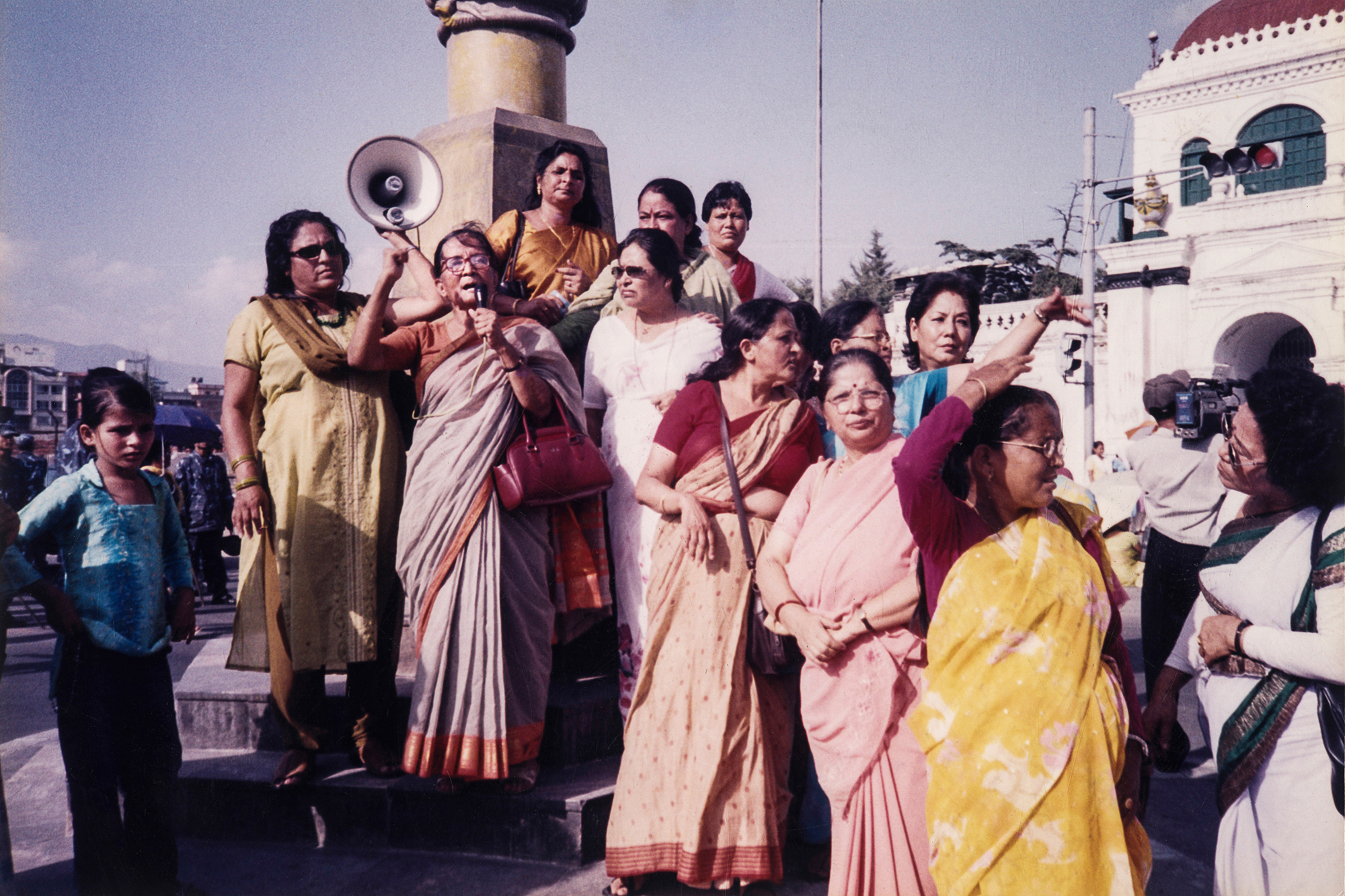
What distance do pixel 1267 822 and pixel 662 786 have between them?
4.98 feet

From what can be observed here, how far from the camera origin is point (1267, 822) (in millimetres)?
2146

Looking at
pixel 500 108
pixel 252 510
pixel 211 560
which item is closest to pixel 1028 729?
pixel 252 510

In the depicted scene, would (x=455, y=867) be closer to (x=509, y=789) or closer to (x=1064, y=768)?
(x=509, y=789)

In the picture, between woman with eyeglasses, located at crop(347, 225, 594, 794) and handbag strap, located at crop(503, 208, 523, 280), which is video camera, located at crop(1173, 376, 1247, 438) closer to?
woman with eyeglasses, located at crop(347, 225, 594, 794)

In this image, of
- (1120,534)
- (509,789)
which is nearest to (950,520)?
(509,789)

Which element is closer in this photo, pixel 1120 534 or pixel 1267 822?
pixel 1267 822

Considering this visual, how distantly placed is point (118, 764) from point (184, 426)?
32.3ft

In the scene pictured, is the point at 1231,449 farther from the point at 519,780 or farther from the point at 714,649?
the point at 519,780

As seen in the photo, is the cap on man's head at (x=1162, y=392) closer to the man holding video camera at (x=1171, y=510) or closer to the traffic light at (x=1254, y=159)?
the man holding video camera at (x=1171, y=510)

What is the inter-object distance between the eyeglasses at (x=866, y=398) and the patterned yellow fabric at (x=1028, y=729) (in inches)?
20.1

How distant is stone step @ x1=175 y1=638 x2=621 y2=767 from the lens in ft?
10.9

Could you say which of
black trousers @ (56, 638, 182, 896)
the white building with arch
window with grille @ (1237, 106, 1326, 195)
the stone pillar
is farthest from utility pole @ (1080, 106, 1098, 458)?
black trousers @ (56, 638, 182, 896)

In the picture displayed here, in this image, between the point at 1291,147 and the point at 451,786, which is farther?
the point at 1291,147

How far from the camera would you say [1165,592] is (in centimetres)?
427
